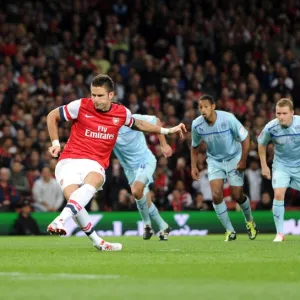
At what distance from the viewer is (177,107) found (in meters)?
26.2

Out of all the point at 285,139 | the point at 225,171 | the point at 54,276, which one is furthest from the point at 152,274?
the point at 225,171

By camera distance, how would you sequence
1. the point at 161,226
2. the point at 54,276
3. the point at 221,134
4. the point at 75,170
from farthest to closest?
the point at 161,226 → the point at 221,134 → the point at 75,170 → the point at 54,276

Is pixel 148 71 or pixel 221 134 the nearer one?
pixel 221 134

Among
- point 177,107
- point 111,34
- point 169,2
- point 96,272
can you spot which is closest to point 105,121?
point 96,272

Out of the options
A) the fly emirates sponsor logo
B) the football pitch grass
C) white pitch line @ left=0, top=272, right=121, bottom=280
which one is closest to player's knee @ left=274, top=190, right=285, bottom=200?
the football pitch grass

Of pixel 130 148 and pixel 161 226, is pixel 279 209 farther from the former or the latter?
pixel 130 148

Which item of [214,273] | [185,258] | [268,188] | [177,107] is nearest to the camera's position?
[214,273]

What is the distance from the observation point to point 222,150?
55.2ft

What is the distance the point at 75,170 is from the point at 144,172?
198 inches

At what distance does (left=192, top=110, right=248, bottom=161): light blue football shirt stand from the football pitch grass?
388 centimetres

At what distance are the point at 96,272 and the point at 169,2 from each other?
22.1 meters

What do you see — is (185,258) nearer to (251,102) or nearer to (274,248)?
(274,248)

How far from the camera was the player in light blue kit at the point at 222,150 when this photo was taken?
1648cm

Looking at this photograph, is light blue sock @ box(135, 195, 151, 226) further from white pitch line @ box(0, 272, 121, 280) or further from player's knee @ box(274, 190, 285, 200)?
white pitch line @ box(0, 272, 121, 280)
